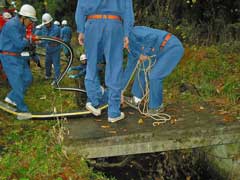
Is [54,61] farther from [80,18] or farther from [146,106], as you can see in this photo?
[80,18]

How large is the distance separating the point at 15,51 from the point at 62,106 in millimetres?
1746

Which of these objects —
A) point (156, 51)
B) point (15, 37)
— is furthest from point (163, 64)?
point (15, 37)

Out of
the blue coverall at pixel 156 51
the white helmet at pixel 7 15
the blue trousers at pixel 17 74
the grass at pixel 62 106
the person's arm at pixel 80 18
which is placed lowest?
the grass at pixel 62 106

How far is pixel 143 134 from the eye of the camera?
5203 millimetres

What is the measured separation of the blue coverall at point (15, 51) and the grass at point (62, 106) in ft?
1.74

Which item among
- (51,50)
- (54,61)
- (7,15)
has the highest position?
(7,15)

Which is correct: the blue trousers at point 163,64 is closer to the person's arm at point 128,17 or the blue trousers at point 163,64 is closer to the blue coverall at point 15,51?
the person's arm at point 128,17

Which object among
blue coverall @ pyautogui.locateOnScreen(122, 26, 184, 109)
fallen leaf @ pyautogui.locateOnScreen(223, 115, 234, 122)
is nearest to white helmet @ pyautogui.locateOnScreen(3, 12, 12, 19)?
blue coverall @ pyautogui.locateOnScreen(122, 26, 184, 109)

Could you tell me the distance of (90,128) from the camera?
548cm

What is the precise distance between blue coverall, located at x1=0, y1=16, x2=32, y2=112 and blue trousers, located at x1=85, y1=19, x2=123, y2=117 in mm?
1456

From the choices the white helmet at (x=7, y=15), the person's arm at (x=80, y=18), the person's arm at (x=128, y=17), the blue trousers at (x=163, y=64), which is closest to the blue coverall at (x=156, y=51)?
the blue trousers at (x=163, y=64)

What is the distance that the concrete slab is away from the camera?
198 inches

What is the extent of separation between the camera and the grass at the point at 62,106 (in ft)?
14.6

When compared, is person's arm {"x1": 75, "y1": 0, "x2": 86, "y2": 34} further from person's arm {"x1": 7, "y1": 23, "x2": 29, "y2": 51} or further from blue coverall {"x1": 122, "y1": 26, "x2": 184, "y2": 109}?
person's arm {"x1": 7, "y1": 23, "x2": 29, "y2": 51}
